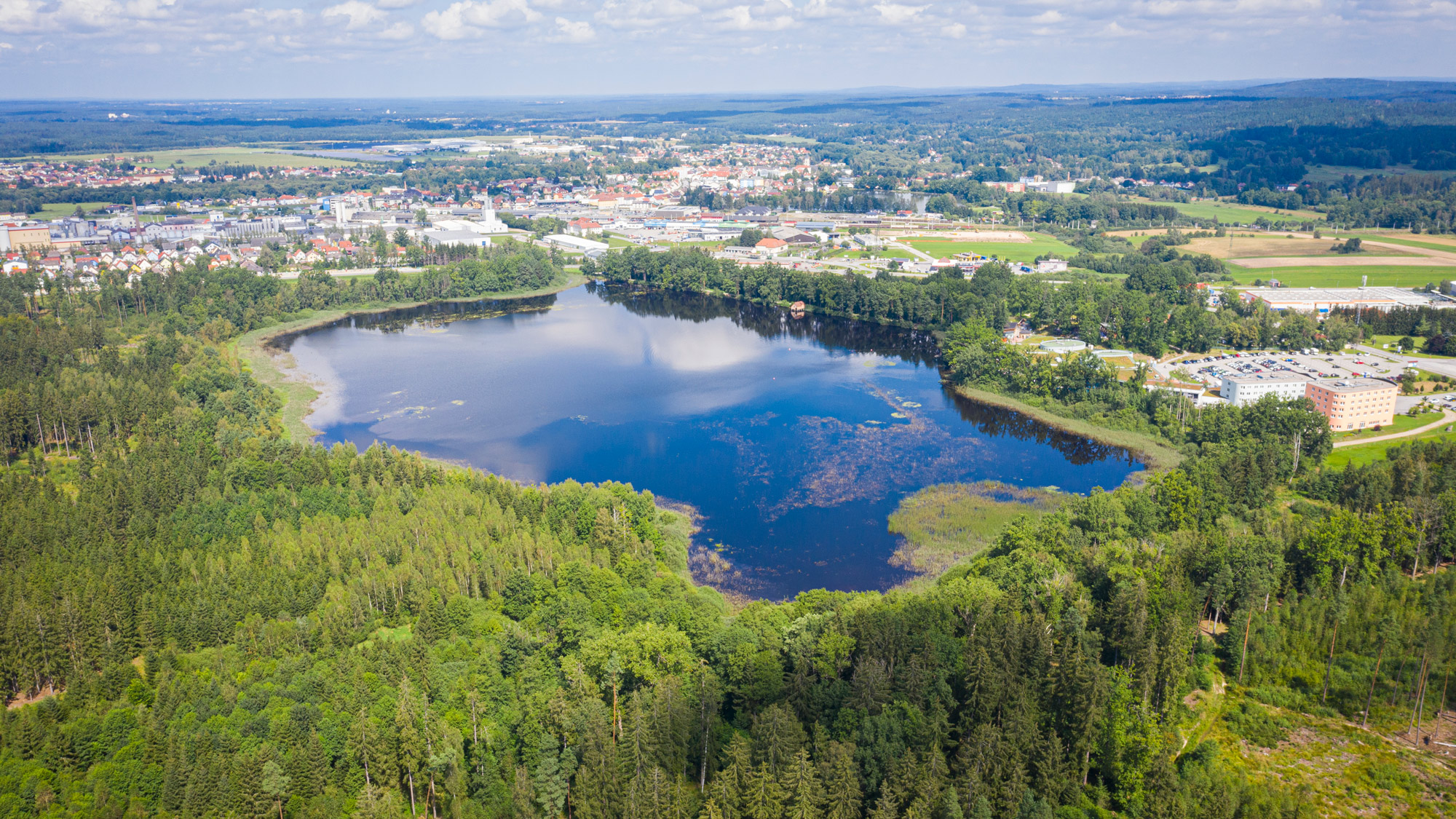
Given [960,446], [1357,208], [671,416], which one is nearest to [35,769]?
[671,416]

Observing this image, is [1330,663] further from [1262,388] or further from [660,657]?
[1262,388]

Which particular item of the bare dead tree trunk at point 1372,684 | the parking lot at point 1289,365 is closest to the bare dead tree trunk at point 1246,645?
the bare dead tree trunk at point 1372,684

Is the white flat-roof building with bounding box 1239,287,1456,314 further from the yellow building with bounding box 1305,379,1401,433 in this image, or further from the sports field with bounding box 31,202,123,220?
the sports field with bounding box 31,202,123,220

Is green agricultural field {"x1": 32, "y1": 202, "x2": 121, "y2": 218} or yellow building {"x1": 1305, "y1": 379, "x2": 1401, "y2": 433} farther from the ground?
green agricultural field {"x1": 32, "y1": 202, "x2": 121, "y2": 218}

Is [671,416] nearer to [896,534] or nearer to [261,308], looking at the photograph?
[896,534]

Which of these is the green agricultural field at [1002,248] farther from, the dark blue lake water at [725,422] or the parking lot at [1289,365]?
the parking lot at [1289,365]

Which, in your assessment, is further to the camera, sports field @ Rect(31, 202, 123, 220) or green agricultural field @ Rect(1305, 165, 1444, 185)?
green agricultural field @ Rect(1305, 165, 1444, 185)

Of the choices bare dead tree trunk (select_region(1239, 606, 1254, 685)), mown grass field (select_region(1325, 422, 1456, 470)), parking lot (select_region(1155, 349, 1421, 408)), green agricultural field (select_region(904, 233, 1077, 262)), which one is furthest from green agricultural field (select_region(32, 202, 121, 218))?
bare dead tree trunk (select_region(1239, 606, 1254, 685))
